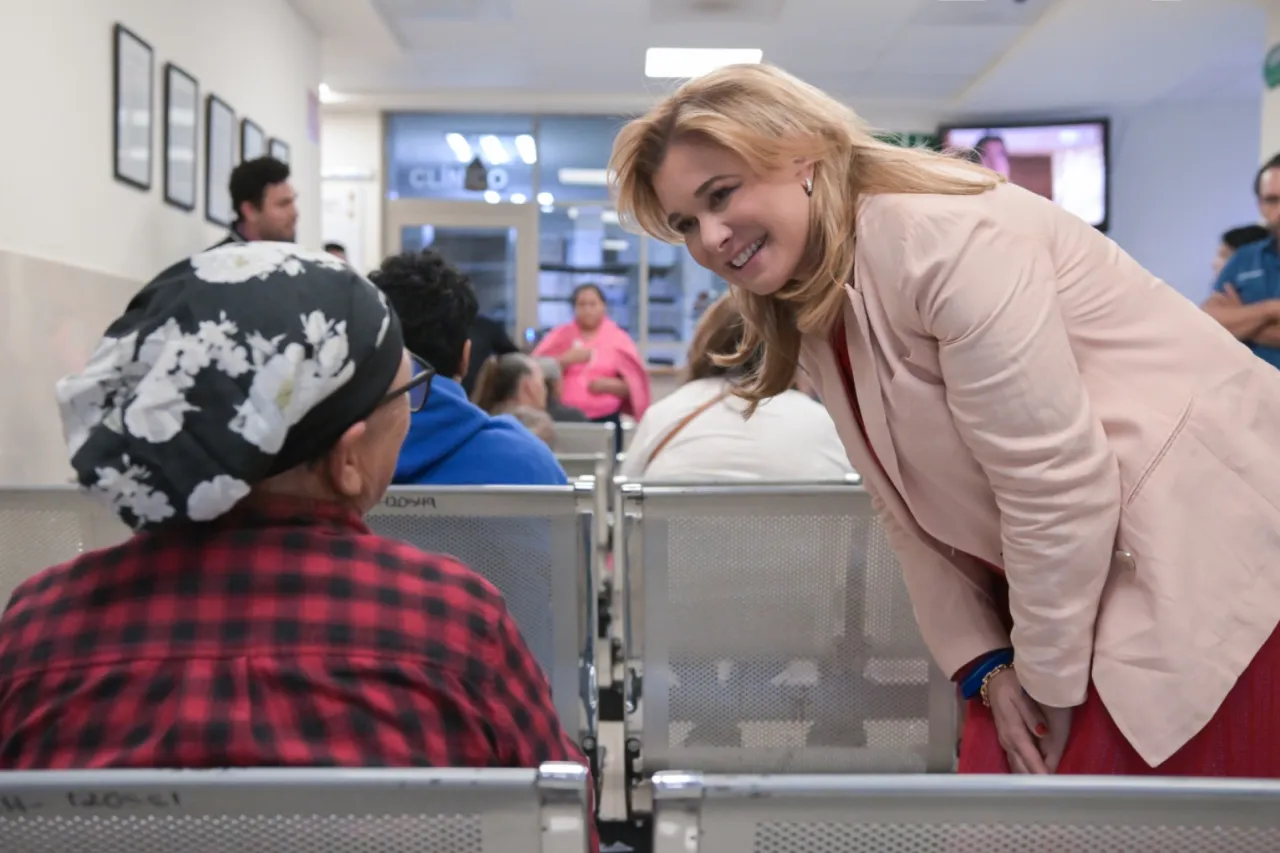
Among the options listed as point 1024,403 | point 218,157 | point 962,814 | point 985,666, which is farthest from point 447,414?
point 218,157

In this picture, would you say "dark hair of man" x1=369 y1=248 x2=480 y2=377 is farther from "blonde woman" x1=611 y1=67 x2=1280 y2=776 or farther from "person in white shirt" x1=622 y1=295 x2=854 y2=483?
"blonde woman" x1=611 y1=67 x2=1280 y2=776

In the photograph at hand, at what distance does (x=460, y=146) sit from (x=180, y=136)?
5062mm

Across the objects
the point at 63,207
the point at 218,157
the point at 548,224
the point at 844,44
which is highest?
the point at 844,44

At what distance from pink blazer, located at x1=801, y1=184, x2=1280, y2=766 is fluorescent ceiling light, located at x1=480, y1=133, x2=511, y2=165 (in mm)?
8995

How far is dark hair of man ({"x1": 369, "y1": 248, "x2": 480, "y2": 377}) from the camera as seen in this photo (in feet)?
6.78

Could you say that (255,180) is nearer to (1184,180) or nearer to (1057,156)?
(1057,156)

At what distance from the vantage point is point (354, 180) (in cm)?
942

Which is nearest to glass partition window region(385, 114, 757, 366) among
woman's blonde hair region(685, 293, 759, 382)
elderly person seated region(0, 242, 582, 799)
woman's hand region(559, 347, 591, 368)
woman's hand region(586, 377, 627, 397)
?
woman's hand region(559, 347, 591, 368)

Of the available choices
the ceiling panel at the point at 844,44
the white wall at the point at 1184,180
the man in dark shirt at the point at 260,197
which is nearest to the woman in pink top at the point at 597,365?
the ceiling panel at the point at 844,44

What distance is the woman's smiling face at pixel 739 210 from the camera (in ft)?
3.81

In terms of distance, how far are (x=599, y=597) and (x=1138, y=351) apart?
173 centimetres

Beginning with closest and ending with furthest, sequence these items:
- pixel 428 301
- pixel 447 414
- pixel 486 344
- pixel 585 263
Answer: pixel 447 414
pixel 428 301
pixel 486 344
pixel 585 263

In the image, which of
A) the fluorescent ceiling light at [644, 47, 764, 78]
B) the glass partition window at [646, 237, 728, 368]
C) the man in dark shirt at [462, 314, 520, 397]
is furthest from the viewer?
the glass partition window at [646, 237, 728, 368]

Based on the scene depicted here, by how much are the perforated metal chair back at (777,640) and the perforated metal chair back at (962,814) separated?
1.08 meters
